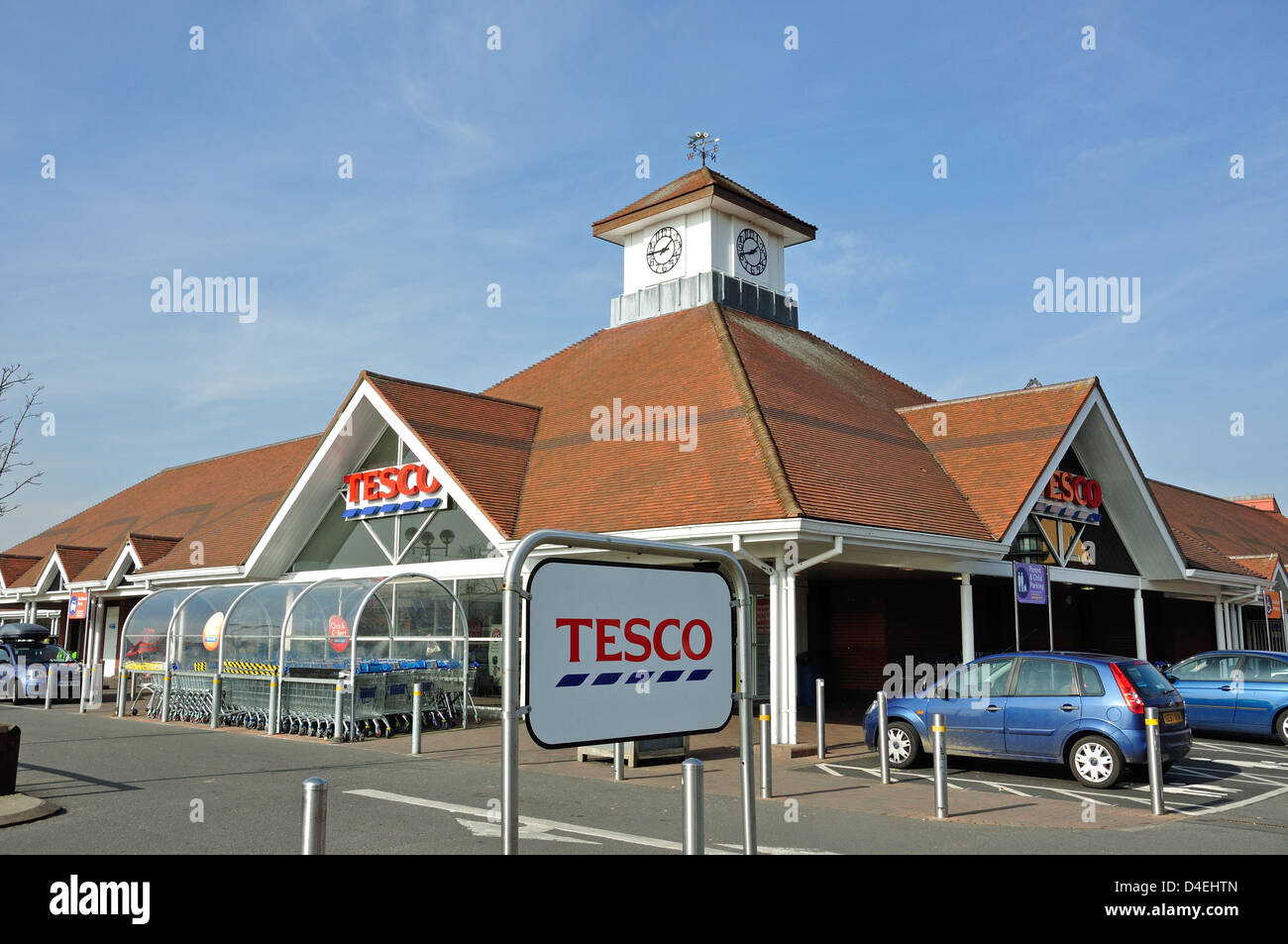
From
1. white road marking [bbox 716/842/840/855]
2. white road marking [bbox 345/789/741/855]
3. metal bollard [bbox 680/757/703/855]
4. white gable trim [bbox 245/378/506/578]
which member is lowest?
white road marking [bbox 345/789/741/855]

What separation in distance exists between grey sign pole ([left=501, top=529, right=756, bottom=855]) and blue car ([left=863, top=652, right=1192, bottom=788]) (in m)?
7.13

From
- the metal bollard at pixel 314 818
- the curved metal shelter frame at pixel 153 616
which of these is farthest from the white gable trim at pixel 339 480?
the metal bollard at pixel 314 818

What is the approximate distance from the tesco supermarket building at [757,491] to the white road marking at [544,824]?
6.15 meters

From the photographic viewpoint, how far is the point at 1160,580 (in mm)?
25203

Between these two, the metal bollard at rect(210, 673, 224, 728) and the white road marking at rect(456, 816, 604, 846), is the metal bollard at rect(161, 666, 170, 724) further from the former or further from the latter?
the white road marking at rect(456, 816, 604, 846)

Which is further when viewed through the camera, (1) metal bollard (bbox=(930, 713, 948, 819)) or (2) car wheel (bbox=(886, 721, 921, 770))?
(2) car wheel (bbox=(886, 721, 921, 770))

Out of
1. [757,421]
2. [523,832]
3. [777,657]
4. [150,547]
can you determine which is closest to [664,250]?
[757,421]

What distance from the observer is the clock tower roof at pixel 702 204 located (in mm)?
27203

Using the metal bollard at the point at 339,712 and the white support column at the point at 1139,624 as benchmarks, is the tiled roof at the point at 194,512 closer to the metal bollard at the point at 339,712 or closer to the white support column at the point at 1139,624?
the metal bollard at the point at 339,712

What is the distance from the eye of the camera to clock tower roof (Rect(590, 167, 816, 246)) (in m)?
27.2

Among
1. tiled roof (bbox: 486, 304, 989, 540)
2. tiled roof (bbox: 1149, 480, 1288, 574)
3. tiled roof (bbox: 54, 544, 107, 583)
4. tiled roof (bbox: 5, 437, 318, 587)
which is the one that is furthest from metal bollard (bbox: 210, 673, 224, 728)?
tiled roof (bbox: 1149, 480, 1288, 574)
